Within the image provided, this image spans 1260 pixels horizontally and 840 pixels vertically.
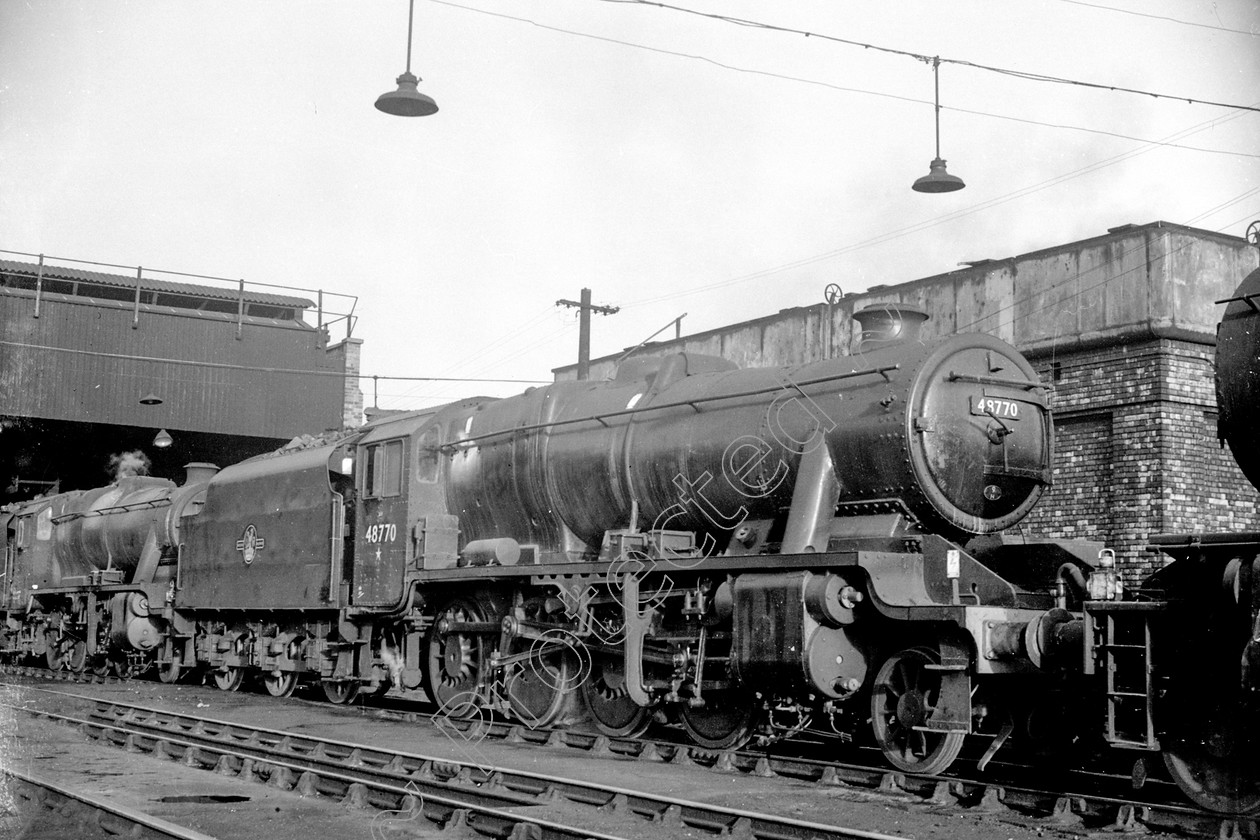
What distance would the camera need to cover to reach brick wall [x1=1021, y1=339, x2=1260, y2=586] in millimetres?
16875

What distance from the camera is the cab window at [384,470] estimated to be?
1416 centimetres

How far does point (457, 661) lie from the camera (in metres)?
13.5

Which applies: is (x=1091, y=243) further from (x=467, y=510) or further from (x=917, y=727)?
(x=917, y=727)

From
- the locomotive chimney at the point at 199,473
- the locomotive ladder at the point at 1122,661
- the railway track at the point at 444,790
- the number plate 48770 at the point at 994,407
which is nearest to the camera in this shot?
the railway track at the point at 444,790

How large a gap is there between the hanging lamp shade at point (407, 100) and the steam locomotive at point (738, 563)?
3153 millimetres

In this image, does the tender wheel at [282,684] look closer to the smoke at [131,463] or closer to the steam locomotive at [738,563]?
the steam locomotive at [738,563]

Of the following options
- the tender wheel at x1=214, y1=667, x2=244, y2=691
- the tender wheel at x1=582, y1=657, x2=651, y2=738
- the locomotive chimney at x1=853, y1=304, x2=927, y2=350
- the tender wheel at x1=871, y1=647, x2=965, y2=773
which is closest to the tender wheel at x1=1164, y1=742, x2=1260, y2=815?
the tender wheel at x1=871, y1=647, x2=965, y2=773

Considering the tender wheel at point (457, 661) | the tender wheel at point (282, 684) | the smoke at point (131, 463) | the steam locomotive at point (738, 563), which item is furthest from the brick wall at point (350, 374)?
the tender wheel at point (457, 661)

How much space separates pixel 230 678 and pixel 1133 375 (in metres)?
13.6

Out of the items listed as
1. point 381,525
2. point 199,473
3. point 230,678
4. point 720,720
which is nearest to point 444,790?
point 720,720

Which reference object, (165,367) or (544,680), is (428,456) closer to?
(544,680)

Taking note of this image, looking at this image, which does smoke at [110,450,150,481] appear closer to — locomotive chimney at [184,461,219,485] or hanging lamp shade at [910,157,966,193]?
locomotive chimney at [184,461,219,485]

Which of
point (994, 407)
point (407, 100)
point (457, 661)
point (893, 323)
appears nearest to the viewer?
point (994, 407)

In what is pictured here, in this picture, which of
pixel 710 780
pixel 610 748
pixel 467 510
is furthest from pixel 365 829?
pixel 467 510
